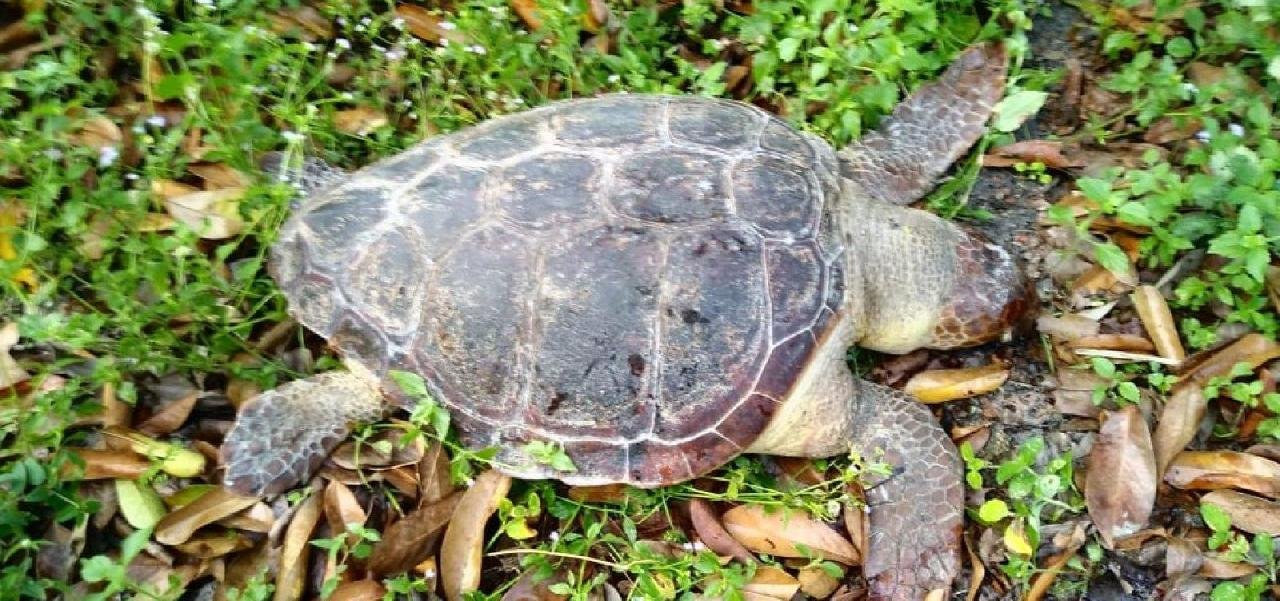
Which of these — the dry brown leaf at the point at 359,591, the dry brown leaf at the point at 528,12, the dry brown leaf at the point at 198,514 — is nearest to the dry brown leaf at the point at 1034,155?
the dry brown leaf at the point at 528,12

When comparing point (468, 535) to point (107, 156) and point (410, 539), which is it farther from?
point (107, 156)

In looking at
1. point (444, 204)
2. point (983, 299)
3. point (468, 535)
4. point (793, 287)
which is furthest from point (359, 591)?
point (983, 299)

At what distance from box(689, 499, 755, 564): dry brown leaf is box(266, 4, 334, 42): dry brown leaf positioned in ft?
8.48

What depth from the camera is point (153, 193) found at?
10.9 feet

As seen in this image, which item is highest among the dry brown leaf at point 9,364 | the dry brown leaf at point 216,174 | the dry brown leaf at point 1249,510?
the dry brown leaf at point 216,174

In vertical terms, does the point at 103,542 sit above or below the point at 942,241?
below

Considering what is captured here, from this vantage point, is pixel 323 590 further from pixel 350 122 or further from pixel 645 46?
pixel 645 46

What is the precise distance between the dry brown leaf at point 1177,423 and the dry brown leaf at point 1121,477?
0.05m

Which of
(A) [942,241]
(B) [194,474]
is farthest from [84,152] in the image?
(A) [942,241]

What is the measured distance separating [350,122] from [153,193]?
80 centimetres

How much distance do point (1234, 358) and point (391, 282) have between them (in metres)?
2.86

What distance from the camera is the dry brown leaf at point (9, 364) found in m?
2.99

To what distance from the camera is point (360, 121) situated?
3.67 metres

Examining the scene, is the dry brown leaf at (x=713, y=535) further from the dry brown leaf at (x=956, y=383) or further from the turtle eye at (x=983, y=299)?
the turtle eye at (x=983, y=299)
